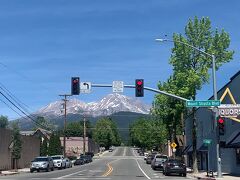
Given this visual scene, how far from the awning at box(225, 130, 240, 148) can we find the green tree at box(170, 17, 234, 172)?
6.10 meters

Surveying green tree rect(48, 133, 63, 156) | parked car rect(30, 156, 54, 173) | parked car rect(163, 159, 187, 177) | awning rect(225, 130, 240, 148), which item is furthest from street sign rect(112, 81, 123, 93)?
green tree rect(48, 133, 63, 156)

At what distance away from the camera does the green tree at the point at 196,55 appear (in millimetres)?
45125

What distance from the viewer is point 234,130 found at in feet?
132

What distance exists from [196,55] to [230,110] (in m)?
11.9

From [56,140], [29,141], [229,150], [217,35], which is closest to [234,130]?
[229,150]

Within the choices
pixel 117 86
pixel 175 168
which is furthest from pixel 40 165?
pixel 117 86

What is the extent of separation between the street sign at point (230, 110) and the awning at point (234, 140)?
106 inches

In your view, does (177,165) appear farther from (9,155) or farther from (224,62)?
(9,155)

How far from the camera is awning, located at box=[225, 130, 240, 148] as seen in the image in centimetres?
3678

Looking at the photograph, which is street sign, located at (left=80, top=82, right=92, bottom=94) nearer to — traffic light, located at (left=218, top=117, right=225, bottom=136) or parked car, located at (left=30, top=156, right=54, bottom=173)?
traffic light, located at (left=218, top=117, right=225, bottom=136)

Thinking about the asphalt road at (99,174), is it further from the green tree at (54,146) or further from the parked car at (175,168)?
the green tree at (54,146)

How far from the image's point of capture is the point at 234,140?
1496 inches

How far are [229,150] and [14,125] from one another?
26.1 metres

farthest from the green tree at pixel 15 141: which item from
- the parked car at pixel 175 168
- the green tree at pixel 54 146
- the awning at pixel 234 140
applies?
the green tree at pixel 54 146
